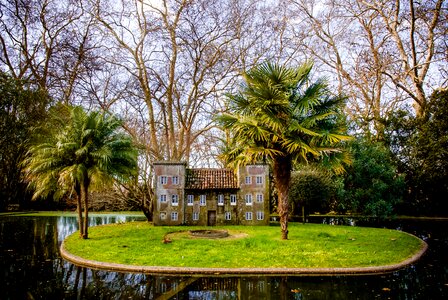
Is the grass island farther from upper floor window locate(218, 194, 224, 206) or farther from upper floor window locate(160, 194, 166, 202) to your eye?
upper floor window locate(218, 194, 224, 206)

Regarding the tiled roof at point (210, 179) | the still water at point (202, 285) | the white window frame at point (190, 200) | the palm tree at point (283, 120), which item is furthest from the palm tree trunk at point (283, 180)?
the white window frame at point (190, 200)

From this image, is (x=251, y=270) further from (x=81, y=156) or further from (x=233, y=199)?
(x=233, y=199)

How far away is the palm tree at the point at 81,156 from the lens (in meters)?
17.8

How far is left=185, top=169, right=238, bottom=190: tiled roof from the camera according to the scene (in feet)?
91.3

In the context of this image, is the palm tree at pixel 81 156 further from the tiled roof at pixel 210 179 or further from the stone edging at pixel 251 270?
the tiled roof at pixel 210 179

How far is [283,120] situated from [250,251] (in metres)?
6.58

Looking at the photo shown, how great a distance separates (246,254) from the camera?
47.3ft

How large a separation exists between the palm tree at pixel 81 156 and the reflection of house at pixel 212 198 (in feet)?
27.3

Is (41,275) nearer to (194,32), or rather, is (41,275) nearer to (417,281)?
(417,281)

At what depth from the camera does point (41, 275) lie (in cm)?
1152

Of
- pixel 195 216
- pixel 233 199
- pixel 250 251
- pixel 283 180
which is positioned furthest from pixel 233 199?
pixel 250 251

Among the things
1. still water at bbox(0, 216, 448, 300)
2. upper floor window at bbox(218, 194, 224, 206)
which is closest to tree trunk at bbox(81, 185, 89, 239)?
still water at bbox(0, 216, 448, 300)

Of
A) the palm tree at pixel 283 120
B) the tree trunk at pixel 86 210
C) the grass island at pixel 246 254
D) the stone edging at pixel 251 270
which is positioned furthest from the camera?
the tree trunk at pixel 86 210

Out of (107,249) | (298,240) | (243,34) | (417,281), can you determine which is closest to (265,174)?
(298,240)
